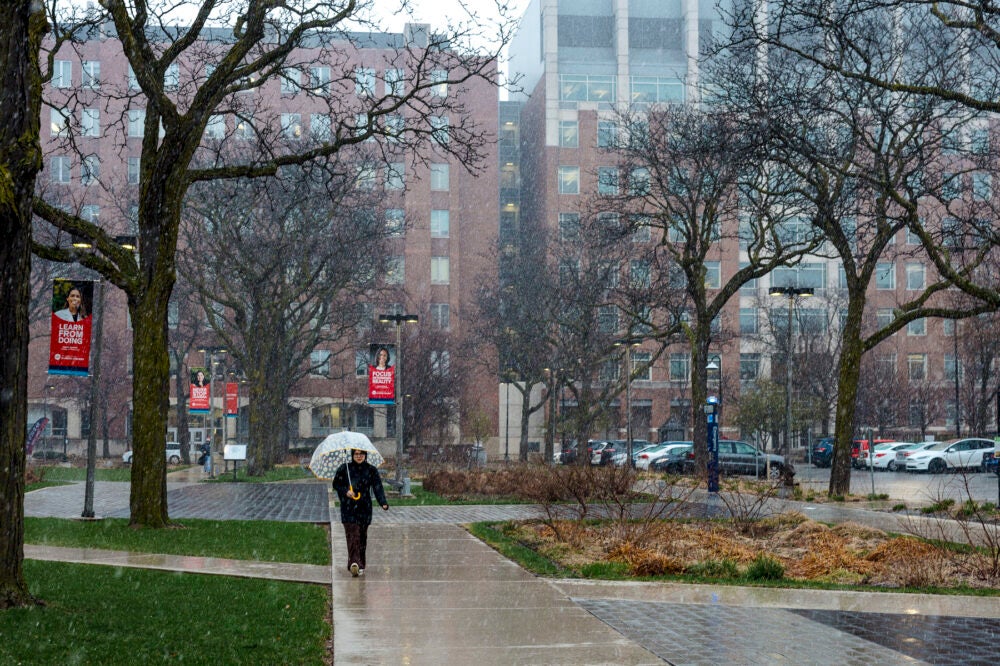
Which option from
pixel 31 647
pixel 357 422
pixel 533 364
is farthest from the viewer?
pixel 357 422

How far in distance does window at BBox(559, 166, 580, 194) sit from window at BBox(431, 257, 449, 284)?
35.8 feet

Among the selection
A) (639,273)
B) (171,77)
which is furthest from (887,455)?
(171,77)

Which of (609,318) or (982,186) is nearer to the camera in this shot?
(982,186)

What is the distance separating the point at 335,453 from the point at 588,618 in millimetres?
5464

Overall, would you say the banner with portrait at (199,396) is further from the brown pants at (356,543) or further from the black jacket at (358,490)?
the brown pants at (356,543)

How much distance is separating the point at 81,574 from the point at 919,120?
17826mm

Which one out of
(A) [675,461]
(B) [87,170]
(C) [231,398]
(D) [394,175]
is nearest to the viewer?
(B) [87,170]

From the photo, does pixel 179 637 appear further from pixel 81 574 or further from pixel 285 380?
pixel 285 380

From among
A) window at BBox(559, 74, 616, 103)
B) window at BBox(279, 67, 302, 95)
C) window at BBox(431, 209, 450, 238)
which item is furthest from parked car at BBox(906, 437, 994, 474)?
window at BBox(559, 74, 616, 103)

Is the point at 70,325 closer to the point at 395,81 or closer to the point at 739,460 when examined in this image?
the point at 395,81

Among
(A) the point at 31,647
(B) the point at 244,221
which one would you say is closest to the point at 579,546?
(A) the point at 31,647

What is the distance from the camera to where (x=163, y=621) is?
388 inches

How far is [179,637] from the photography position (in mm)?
9148

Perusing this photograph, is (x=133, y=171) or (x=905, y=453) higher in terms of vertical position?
(x=133, y=171)
